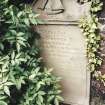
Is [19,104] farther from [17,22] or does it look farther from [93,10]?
[93,10]

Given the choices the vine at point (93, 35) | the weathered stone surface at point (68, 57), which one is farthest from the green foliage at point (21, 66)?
the vine at point (93, 35)

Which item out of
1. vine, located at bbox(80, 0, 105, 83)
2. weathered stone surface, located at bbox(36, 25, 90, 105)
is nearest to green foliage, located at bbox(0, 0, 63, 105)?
weathered stone surface, located at bbox(36, 25, 90, 105)

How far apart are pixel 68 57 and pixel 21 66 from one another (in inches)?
20.8

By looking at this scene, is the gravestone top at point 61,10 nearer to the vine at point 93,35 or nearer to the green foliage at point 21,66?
the vine at point 93,35

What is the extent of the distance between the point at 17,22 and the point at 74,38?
2.08ft

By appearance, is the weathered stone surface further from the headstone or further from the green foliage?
the green foliage

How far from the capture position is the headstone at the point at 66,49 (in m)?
3.27

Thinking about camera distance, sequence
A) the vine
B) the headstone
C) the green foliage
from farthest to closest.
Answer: the headstone, the vine, the green foliage

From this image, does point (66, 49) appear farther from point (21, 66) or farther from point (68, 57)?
point (21, 66)

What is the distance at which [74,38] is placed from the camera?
3289 millimetres

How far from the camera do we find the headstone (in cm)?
327

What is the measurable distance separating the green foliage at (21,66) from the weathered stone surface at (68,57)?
0.20 m

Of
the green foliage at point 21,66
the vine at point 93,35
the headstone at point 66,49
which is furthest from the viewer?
the headstone at point 66,49

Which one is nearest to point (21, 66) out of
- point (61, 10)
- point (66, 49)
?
point (66, 49)
